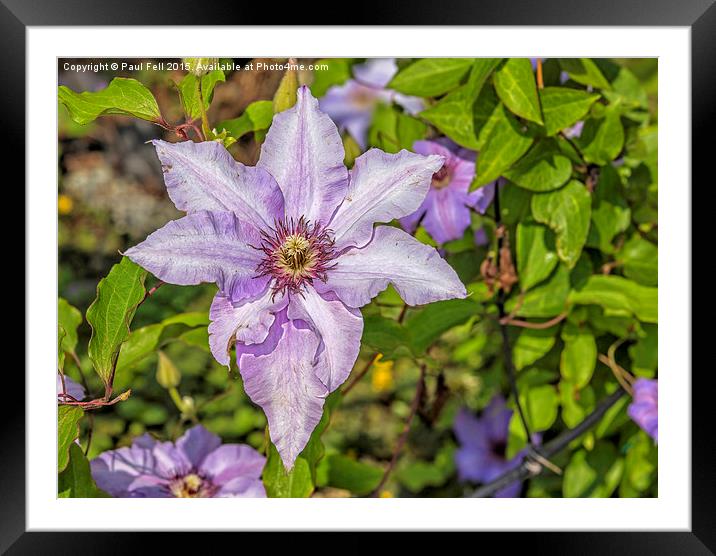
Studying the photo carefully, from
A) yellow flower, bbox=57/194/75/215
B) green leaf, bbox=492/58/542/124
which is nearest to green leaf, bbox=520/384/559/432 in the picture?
green leaf, bbox=492/58/542/124

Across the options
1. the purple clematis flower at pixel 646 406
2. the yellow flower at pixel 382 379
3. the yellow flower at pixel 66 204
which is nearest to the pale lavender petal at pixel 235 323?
the purple clematis flower at pixel 646 406

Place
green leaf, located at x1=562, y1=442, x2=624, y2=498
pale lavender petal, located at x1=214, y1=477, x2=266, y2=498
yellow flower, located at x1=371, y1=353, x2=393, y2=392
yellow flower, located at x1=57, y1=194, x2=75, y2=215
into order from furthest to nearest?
yellow flower, located at x1=57, y1=194, x2=75, y2=215, yellow flower, located at x1=371, y1=353, x2=393, y2=392, green leaf, located at x1=562, y1=442, x2=624, y2=498, pale lavender petal, located at x1=214, y1=477, x2=266, y2=498

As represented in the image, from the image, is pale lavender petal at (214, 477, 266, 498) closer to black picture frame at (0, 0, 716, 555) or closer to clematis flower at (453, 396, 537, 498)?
black picture frame at (0, 0, 716, 555)
